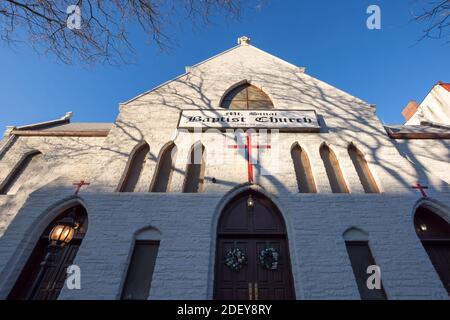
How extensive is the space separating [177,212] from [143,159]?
7.59 ft

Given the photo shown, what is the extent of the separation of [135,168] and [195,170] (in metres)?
1.81

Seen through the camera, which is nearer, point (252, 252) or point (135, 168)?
point (252, 252)

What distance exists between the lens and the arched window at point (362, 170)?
6.10 metres

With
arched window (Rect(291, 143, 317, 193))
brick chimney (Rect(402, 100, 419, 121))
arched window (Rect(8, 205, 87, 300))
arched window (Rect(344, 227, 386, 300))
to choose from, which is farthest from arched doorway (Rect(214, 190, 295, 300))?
brick chimney (Rect(402, 100, 419, 121))

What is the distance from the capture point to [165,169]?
6.54 m

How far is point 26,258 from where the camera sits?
17.2 feet

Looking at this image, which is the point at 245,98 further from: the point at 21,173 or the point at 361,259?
the point at 21,173

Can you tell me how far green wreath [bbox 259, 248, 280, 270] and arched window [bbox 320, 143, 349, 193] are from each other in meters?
2.43

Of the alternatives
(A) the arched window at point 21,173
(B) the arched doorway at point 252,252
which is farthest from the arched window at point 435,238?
(A) the arched window at point 21,173

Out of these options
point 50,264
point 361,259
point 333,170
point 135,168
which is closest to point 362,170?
point 333,170

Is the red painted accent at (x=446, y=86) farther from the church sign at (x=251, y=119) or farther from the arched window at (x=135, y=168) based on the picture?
the arched window at (x=135, y=168)

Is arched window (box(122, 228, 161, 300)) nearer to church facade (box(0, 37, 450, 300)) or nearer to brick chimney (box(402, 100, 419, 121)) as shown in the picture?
church facade (box(0, 37, 450, 300))

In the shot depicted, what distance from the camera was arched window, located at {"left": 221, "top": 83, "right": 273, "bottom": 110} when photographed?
821cm
